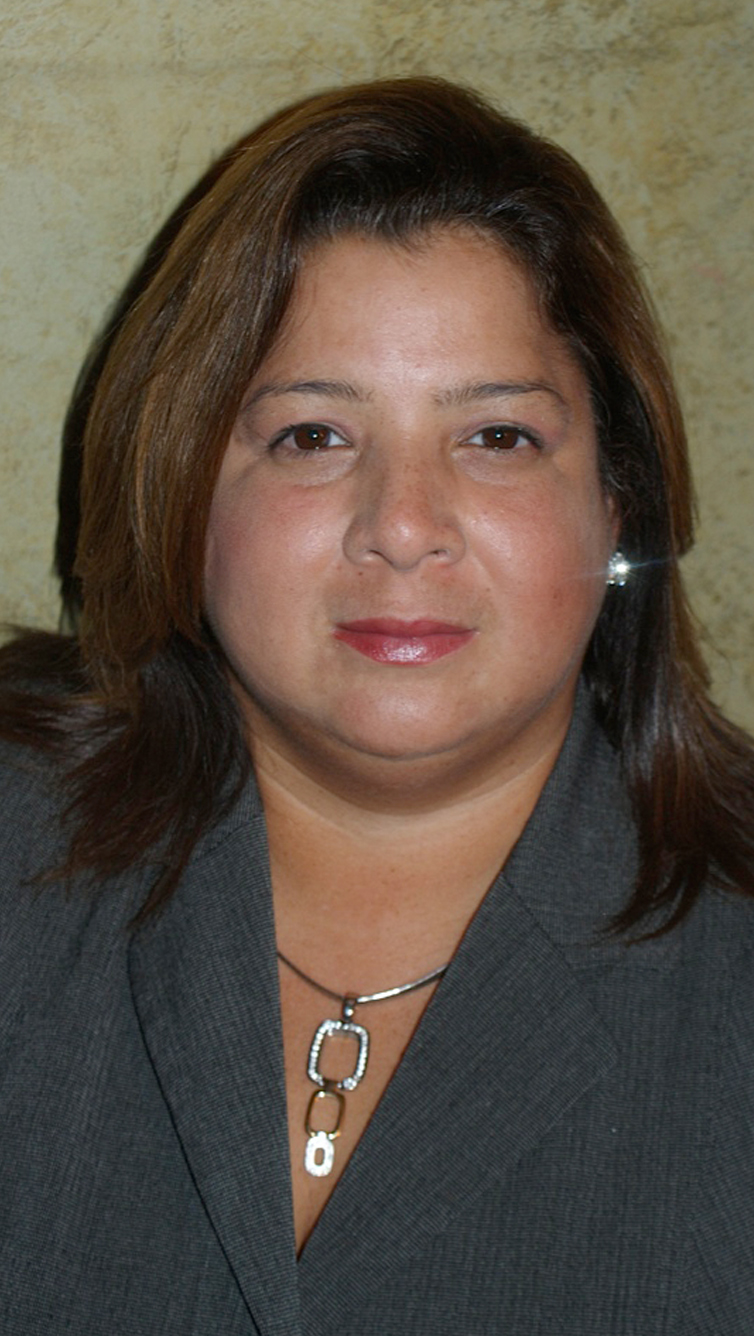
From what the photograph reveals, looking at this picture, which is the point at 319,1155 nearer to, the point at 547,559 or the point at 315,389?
the point at 547,559

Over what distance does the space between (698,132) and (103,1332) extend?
63.2 inches

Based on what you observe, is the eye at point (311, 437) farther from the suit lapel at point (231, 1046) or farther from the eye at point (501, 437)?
the suit lapel at point (231, 1046)

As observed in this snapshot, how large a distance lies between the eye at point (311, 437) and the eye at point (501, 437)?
0.47 feet

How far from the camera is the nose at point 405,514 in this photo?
1.67 meters

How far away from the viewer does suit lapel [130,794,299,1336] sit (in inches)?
67.3

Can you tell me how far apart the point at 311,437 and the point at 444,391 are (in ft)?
0.51

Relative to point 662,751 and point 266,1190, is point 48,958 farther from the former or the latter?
point 662,751

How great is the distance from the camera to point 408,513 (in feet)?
5.49

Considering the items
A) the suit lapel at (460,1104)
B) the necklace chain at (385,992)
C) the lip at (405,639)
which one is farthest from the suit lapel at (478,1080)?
the lip at (405,639)

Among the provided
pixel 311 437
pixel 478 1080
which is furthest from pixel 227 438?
pixel 478 1080

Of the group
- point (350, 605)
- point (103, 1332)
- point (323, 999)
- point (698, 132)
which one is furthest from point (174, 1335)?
point (698, 132)

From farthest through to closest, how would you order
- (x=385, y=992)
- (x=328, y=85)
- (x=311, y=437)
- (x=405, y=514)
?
1. (x=328, y=85)
2. (x=385, y=992)
3. (x=311, y=437)
4. (x=405, y=514)

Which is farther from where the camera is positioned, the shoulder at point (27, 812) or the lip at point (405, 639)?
the shoulder at point (27, 812)

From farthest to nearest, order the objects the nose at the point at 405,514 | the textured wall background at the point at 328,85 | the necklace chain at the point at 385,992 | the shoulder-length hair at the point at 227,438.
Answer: the textured wall background at the point at 328,85 → the necklace chain at the point at 385,992 → the shoulder-length hair at the point at 227,438 → the nose at the point at 405,514
